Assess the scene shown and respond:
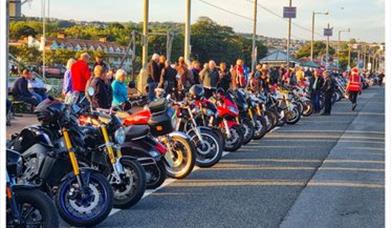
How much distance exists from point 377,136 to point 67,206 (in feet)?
38.6

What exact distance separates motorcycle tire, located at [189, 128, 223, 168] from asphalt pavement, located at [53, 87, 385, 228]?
16 cm

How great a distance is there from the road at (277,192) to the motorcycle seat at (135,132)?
78 centimetres

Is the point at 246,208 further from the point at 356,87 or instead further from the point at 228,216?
the point at 356,87

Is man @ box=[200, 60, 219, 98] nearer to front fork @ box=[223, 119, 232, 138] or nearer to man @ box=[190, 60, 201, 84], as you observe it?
man @ box=[190, 60, 201, 84]

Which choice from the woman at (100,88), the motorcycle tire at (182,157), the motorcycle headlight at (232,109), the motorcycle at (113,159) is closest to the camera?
the motorcycle at (113,159)

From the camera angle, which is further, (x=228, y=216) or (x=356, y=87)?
(x=356, y=87)

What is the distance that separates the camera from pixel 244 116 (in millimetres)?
13695

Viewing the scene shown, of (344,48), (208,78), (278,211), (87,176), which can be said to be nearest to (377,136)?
(208,78)

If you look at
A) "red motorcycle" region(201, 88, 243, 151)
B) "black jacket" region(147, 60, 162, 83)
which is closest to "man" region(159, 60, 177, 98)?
"black jacket" region(147, 60, 162, 83)

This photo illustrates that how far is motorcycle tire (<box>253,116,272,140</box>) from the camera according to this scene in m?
14.7

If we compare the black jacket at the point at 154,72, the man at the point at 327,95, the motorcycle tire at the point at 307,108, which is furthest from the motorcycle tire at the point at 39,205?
the man at the point at 327,95

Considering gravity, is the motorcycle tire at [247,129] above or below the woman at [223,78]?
below

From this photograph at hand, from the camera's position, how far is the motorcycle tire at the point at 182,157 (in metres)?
9.27

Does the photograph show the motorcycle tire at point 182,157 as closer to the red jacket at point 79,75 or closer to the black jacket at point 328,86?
the red jacket at point 79,75
